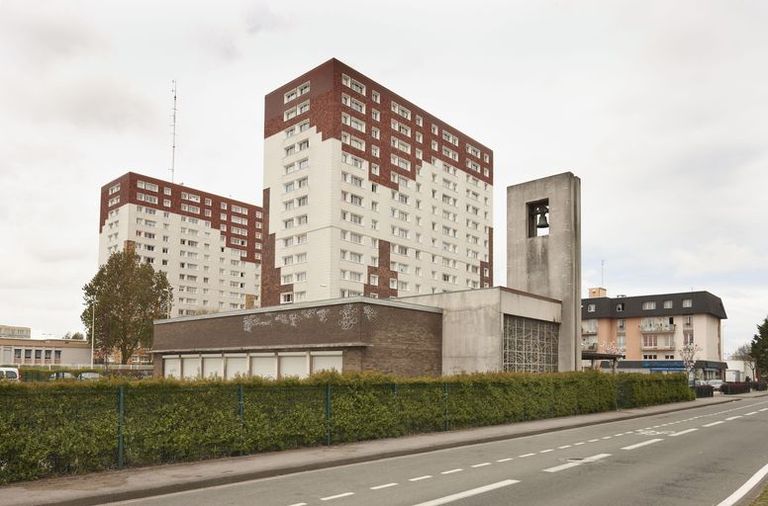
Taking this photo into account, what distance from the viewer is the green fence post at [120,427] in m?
14.0

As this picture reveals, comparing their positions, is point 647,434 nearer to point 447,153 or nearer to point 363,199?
point 363,199

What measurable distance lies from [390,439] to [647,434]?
9.19m

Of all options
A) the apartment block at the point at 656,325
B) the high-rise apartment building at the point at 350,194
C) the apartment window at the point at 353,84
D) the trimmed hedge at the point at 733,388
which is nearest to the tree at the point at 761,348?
the apartment block at the point at 656,325

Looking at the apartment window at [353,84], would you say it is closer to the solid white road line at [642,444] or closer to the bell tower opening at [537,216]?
the bell tower opening at [537,216]

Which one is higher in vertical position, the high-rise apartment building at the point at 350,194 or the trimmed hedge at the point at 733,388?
the high-rise apartment building at the point at 350,194

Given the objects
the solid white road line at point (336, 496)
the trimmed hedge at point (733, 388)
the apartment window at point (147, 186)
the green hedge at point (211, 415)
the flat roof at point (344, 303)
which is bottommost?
the trimmed hedge at point (733, 388)

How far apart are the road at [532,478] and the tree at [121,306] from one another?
2666 inches

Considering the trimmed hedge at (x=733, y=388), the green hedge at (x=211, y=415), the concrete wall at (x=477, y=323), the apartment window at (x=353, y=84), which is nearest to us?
the green hedge at (x=211, y=415)

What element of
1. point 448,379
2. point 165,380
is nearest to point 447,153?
point 448,379

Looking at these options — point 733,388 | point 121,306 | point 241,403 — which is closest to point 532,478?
point 241,403

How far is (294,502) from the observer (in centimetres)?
1101

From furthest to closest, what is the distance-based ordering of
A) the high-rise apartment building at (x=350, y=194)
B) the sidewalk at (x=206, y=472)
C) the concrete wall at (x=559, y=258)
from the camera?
the high-rise apartment building at (x=350, y=194) < the concrete wall at (x=559, y=258) < the sidewalk at (x=206, y=472)

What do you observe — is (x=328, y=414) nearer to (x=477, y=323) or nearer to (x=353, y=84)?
(x=477, y=323)

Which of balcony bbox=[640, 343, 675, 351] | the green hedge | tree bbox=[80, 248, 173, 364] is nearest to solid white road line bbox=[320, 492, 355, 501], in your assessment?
the green hedge
